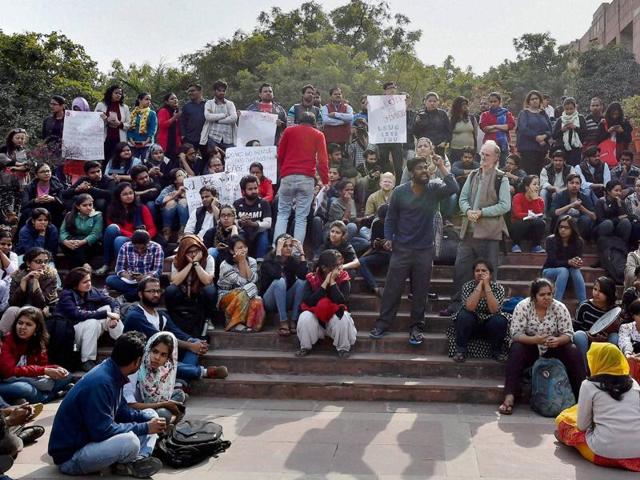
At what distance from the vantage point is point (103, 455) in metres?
4.79

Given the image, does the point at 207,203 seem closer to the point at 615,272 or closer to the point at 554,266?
the point at 554,266

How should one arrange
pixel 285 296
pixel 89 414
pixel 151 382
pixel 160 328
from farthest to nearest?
pixel 285 296 → pixel 160 328 → pixel 151 382 → pixel 89 414

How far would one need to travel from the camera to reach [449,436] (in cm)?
578

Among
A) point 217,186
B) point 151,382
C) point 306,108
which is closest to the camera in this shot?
point 151,382

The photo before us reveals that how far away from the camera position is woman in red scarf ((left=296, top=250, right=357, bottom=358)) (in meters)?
7.22

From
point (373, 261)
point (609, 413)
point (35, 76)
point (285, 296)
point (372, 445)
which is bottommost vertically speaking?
point (372, 445)

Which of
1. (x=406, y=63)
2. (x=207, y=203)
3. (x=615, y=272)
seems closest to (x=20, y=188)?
(x=207, y=203)

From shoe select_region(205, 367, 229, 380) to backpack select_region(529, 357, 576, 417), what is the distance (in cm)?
312

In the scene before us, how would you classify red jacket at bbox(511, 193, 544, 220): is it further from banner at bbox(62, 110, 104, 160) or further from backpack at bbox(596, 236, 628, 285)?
banner at bbox(62, 110, 104, 160)

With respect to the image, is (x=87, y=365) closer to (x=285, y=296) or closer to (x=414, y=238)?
(x=285, y=296)

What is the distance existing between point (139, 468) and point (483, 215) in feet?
15.3

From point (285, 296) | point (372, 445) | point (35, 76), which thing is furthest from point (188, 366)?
point (35, 76)

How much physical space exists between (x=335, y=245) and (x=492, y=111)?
5077 mm

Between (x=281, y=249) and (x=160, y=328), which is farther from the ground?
(x=281, y=249)
